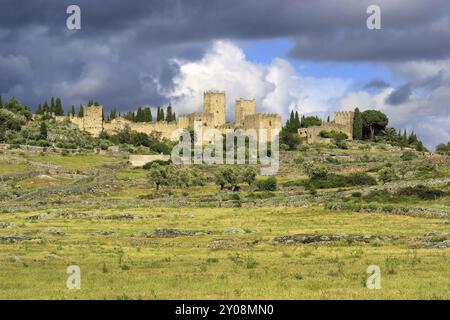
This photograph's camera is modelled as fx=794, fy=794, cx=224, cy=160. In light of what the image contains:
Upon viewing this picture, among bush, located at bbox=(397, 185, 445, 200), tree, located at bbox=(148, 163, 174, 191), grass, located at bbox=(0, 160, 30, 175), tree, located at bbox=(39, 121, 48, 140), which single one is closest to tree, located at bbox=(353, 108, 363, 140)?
tree, located at bbox=(39, 121, 48, 140)

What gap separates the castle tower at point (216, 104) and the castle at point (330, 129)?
60.7 feet

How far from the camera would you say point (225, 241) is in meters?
37.4

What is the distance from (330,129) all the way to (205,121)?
2502 cm

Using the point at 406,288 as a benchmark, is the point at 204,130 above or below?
above

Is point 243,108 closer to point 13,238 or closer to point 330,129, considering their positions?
point 330,129

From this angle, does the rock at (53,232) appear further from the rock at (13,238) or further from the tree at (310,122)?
the tree at (310,122)

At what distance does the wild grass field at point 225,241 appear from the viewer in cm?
2270

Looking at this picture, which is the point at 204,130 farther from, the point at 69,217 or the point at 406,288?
the point at 406,288

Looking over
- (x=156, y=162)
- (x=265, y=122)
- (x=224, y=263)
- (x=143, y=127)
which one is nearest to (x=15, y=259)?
(x=224, y=263)

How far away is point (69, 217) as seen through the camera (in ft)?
172

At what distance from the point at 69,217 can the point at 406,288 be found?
33.9 meters

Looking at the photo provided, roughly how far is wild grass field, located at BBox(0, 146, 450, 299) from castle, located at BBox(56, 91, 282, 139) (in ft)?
214
